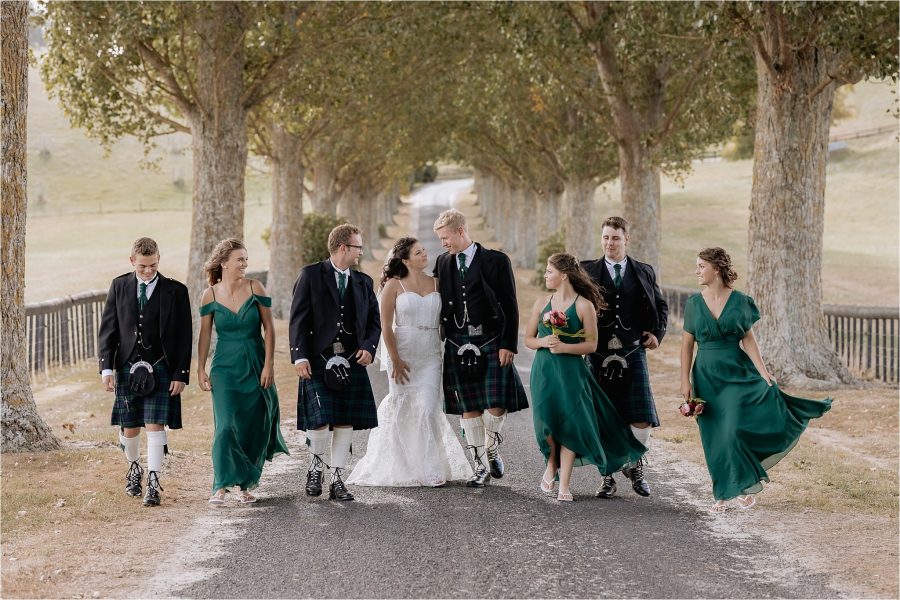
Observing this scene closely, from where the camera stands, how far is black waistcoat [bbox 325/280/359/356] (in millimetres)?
8508

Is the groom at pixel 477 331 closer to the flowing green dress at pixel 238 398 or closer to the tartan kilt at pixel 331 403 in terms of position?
the tartan kilt at pixel 331 403

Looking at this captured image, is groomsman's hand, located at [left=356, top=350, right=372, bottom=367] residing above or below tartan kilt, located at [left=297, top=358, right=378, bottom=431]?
above

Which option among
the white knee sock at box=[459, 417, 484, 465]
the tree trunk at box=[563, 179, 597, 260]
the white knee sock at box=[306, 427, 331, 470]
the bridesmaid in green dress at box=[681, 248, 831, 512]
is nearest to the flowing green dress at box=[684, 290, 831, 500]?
the bridesmaid in green dress at box=[681, 248, 831, 512]

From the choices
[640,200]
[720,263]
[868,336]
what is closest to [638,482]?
[720,263]

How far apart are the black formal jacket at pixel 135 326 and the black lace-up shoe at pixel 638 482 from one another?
363 centimetres

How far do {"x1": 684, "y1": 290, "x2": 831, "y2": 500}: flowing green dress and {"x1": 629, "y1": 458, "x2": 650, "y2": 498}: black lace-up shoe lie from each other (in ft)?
2.16

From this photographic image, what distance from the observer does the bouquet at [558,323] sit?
8180 mm

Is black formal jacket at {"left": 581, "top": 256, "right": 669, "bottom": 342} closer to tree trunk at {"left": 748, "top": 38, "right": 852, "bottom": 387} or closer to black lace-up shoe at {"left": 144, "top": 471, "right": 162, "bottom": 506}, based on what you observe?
black lace-up shoe at {"left": 144, "top": 471, "right": 162, "bottom": 506}

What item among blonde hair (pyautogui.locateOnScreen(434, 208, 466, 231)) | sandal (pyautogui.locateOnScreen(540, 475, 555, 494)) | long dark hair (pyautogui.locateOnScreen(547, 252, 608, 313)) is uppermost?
blonde hair (pyautogui.locateOnScreen(434, 208, 466, 231))

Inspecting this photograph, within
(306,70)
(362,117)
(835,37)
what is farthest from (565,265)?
(362,117)

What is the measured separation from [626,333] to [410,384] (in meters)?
1.82

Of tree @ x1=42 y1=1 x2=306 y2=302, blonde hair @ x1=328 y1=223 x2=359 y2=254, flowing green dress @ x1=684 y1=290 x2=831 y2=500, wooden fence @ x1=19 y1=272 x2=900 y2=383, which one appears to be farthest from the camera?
wooden fence @ x1=19 y1=272 x2=900 y2=383

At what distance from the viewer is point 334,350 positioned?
8531mm

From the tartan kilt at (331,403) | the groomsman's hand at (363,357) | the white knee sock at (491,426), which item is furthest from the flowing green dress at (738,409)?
the tartan kilt at (331,403)
